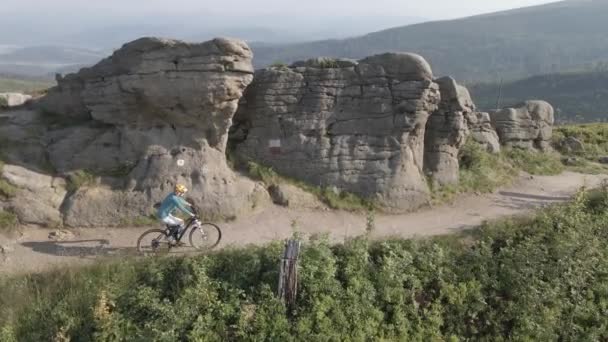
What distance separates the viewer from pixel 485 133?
77.9ft

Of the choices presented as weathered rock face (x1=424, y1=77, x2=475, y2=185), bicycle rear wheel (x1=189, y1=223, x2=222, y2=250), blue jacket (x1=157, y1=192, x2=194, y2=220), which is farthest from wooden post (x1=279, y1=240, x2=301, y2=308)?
weathered rock face (x1=424, y1=77, x2=475, y2=185)

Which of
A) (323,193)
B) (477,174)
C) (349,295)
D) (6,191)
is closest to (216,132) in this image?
(323,193)

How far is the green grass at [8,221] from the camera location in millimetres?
12914

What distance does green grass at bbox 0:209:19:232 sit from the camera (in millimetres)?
12914

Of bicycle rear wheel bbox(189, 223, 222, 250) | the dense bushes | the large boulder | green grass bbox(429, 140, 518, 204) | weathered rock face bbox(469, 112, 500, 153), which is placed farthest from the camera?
weathered rock face bbox(469, 112, 500, 153)

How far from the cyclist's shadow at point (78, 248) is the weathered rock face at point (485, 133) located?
50.5 feet

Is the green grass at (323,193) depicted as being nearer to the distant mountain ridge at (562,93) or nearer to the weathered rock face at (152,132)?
the weathered rock face at (152,132)

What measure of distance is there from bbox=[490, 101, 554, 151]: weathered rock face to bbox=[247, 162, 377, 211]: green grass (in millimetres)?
12108

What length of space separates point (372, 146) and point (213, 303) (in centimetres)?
792

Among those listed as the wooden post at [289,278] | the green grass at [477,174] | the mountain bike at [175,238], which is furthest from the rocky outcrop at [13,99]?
the green grass at [477,174]

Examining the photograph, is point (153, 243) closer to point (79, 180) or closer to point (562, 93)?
point (79, 180)

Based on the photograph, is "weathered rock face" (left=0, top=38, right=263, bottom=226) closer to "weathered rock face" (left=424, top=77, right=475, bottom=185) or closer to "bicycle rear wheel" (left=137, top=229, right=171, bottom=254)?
"bicycle rear wheel" (left=137, top=229, right=171, bottom=254)

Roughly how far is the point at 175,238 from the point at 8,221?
4.17m

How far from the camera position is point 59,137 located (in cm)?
1523
